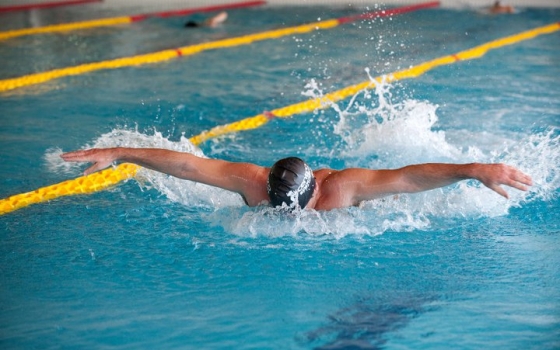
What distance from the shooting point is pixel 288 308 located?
10.3 ft

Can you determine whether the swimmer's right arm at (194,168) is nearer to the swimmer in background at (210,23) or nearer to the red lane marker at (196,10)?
the swimmer in background at (210,23)

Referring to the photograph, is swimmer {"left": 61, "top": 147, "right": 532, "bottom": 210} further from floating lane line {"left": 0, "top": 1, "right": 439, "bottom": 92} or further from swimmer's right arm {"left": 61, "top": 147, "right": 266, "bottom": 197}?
floating lane line {"left": 0, "top": 1, "right": 439, "bottom": 92}

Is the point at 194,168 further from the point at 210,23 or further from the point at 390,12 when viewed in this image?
the point at 390,12

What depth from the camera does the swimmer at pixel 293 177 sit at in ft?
11.0

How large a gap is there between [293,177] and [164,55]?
16.4 ft

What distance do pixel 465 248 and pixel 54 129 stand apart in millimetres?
3409

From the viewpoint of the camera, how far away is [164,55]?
806 cm

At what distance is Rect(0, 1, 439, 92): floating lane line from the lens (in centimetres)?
699

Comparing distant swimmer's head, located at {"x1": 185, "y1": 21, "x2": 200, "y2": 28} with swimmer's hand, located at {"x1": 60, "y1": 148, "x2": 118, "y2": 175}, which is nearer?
swimmer's hand, located at {"x1": 60, "y1": 148, "x2": 118, "y2": 175}

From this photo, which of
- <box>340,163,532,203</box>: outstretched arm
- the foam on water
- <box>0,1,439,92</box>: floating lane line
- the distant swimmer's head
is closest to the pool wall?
<box>0,1,439,92</box>: floating lane line

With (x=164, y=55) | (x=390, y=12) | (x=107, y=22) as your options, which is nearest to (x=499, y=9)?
(x=390, y=12)

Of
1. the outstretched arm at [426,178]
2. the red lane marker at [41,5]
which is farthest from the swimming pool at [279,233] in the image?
the red lane marker at [41,5]

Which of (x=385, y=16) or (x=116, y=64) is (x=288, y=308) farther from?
(x=385, y=16)

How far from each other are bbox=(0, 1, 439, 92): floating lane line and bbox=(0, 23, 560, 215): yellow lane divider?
2.20 meters
